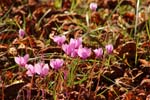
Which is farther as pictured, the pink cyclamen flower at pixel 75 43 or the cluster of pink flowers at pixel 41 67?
the pink cyclamen flower at pixel 75 43

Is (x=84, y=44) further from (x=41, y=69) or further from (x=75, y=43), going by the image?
A: (x=41, y=69)

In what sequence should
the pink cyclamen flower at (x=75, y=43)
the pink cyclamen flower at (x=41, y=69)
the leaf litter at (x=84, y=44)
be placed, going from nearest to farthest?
the pink cyclamen flower at (x=41, y=69), the pink cyclamen flower at (x=75, y=43), the leaf litter at (x=84, y=44)

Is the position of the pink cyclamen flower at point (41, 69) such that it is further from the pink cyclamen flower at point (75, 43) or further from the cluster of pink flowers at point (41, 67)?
the pink cyclamen flower at point (75, 43)

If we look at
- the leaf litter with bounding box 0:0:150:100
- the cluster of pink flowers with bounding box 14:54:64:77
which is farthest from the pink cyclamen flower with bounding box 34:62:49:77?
the leaf litter with bounding box 0:0:150:100

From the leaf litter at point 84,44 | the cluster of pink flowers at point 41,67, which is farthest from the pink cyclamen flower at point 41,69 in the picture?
the leaf litter at point 84,44

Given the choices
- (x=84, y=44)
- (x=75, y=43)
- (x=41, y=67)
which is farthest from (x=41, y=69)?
(x=84, y=44)

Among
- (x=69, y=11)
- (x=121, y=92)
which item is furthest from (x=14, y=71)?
(x=69, y=11)

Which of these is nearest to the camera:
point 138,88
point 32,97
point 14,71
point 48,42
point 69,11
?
point 32,97

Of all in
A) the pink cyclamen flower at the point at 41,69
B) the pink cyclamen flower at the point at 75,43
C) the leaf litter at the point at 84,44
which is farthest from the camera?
the leaf litter at the point at 84,44

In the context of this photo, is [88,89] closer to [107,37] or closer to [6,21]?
[107,37]

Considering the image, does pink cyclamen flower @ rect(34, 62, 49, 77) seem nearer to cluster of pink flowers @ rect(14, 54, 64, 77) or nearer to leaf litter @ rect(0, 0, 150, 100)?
cluster of pink flowers @ rect(14, 54, 64, 77)

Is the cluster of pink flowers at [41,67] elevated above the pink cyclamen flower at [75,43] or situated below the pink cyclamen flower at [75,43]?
below
